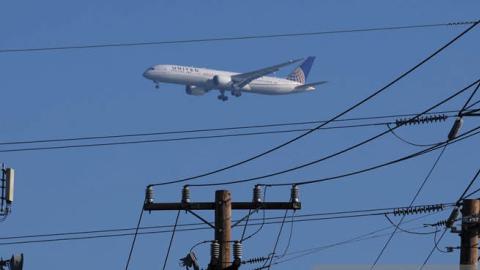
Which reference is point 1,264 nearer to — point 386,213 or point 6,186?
point 6,186

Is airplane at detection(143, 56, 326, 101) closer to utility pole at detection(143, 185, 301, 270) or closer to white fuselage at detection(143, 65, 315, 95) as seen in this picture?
white fuselage at detection(143, 65, 315, 95)

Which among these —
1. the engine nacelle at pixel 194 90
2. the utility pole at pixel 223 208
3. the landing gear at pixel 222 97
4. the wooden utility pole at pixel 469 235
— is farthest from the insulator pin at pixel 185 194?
the engine nacelle at pixel 194 90

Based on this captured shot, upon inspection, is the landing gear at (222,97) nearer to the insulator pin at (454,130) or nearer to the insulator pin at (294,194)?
the insulator pin at (294,194)

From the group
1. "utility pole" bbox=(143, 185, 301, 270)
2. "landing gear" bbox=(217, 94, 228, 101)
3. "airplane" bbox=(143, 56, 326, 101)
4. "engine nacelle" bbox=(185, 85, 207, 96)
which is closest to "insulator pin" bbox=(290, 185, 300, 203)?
"utility pole" bbox=(143, 185, 301, 270)

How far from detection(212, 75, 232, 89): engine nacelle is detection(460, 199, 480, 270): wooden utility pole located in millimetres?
154432

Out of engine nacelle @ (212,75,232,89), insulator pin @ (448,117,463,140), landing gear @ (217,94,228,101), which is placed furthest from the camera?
engine nacelle @ (212,75,232,89)

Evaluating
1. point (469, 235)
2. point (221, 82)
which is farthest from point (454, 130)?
point (221, 82)

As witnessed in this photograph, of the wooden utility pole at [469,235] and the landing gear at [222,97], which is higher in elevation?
the landing gear at [222,97]

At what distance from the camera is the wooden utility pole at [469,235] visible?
28.6m

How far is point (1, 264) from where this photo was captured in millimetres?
39250

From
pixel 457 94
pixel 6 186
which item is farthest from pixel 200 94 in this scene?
pixel 457 94

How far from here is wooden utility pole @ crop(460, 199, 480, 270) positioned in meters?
28.6

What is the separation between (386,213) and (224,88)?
155556mm

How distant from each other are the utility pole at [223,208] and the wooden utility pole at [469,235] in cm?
412
